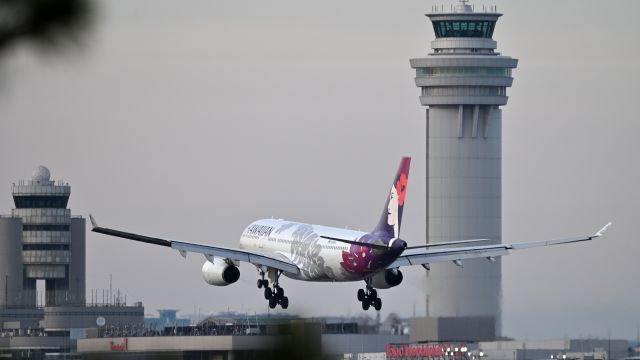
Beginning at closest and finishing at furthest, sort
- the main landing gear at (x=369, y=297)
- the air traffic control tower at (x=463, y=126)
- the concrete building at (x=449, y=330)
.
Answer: the main landing gear at (x=369, y=297)
the concrete building at (x=449, y=330)
the air traffic control tower at (x=463, y=126)

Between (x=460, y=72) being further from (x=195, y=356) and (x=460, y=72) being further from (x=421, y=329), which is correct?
(x=195, y=356)

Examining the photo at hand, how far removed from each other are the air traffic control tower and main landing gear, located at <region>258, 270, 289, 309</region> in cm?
8428

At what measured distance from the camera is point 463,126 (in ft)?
583

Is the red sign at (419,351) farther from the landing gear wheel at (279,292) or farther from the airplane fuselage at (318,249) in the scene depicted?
the landing gear wheel at (279,292)

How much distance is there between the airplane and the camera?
7838 centimetres

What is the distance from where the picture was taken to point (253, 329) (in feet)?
349

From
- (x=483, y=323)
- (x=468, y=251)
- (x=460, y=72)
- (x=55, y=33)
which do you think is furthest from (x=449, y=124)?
(x=55, y=33)

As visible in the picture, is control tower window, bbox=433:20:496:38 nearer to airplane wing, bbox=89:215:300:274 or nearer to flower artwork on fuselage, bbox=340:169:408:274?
airplane wing, bbox=89:215:300:274

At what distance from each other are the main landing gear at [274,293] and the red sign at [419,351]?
77.4 ft

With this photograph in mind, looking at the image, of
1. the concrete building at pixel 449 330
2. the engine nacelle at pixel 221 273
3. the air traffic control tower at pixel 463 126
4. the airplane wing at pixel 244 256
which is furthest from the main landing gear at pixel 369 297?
the air traffic control tower at pixel 463 126

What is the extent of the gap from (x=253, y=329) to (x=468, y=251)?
1935 centimetres

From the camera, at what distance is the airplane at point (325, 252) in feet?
257

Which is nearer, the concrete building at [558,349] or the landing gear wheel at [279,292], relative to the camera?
the landing gear wheel at [279,292]

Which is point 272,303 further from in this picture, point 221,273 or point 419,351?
point 419,351
